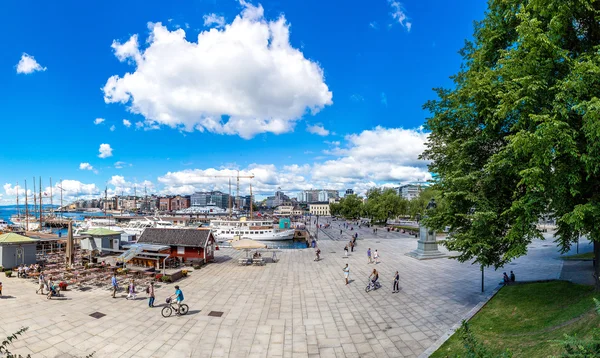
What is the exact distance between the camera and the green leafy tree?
9.60 m

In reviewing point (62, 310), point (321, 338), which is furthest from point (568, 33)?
point (62, 310)

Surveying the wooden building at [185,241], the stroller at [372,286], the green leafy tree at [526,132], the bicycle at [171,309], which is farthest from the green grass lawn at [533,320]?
the wooden building at [185,241]

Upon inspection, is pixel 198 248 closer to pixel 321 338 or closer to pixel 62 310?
pixel 62 310

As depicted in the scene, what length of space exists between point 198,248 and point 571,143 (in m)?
30.0

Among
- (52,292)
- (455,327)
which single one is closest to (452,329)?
(455,327)

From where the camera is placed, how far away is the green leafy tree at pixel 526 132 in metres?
9.60

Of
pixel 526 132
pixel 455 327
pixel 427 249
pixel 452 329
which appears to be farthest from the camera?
pixel 427 249

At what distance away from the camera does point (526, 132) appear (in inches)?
395

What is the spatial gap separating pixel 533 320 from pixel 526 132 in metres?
8.10

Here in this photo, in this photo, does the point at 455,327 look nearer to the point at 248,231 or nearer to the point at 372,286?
the point at 372,286

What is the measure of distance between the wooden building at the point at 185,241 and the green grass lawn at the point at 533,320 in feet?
81.9

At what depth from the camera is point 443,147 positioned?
52.7 feet

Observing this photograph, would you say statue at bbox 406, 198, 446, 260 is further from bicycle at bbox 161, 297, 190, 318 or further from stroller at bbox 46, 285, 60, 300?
stroller at bbox 46, 285, 60, 300

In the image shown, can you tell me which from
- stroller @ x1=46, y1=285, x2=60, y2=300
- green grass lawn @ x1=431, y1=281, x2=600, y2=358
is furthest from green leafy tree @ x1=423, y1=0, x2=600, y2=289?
stroller @ x1=46, y1=285, x2=60, y2=300
